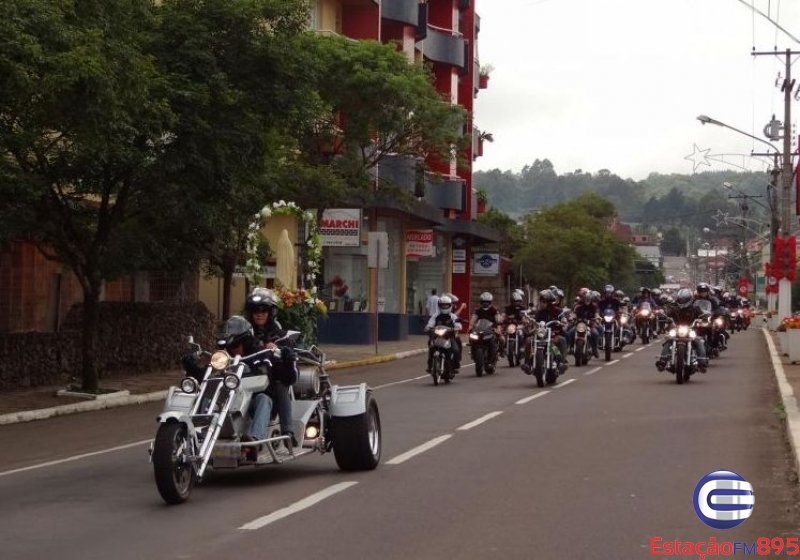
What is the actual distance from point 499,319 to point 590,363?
440 centimetres

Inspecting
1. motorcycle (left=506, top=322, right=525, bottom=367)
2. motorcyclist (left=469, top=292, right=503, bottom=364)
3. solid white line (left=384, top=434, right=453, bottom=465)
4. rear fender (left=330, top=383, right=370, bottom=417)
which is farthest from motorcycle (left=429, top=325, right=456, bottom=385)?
rear fender (left=330, top=383, right=370, bottom=417)

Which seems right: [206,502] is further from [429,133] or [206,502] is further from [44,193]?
[429,133]

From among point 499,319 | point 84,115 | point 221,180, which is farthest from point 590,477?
point 499,319

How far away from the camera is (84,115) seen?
17.8 metres

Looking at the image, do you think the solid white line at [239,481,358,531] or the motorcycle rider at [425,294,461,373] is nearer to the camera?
the solid white line at [239,481,358,531]

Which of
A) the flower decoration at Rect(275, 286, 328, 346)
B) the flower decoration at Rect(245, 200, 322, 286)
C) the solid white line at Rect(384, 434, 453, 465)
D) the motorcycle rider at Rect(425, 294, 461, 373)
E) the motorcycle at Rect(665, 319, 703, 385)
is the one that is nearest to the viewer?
the solid white line at Rect(384, 434, 453, 465)

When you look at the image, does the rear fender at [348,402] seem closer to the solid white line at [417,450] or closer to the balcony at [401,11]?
the solid white line at [417,450]

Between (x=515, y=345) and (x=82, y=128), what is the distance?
582 inches

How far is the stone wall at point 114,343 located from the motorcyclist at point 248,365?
11.3 meters

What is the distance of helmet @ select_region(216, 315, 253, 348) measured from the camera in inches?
460

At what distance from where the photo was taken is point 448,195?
2267 inches

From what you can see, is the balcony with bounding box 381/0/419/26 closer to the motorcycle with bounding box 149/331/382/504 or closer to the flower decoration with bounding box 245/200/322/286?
the flower decoration with bounding box 245/200/322/286

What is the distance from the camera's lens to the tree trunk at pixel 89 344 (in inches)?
882

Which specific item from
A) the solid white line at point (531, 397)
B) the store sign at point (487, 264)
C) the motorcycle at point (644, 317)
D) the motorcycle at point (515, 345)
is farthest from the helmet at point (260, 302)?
the store sign at point (487, 264)
